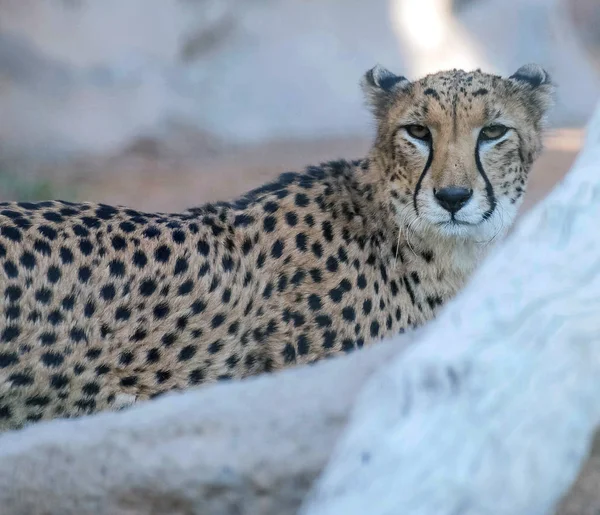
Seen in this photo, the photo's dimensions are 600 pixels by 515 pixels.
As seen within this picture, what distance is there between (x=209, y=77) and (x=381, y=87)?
15.6 feet

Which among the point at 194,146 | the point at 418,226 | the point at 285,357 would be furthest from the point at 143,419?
the point at 194,146

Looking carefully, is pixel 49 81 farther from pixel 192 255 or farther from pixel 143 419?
pixel 143 419

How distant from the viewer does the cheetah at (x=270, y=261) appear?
8.64 ft

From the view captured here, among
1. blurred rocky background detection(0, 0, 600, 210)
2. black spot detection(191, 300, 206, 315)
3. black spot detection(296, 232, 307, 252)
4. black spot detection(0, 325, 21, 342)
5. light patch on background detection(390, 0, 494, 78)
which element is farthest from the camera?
light patch on background detection(390, 0, 494, 78)

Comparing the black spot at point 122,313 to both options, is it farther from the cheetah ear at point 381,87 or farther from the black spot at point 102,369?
the cheetah ear at point 381,87

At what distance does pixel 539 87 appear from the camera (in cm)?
303

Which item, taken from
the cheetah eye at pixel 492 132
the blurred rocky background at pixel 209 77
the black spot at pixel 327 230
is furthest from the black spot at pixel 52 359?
the blurred rocky background at pixel 209 77

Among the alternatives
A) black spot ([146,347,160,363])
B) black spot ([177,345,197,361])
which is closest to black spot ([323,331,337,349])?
black spot ([177,345,197,361])

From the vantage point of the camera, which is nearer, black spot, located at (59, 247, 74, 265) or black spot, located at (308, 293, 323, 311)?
black spot, located at (59, 247, 74, 265)

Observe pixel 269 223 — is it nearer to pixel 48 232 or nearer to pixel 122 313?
pixel 122 313

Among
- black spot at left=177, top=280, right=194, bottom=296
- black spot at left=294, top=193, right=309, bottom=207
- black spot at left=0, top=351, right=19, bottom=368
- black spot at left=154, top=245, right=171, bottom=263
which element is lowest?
black spot at left=0, top=351, right=19, bottom=368

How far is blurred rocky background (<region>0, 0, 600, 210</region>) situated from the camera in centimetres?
700

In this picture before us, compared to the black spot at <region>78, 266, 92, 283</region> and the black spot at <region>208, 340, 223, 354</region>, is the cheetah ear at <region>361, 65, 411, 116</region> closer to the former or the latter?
the black spot at <region>208, 340, 223, 354</region>

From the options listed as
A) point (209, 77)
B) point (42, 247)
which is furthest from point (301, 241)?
point (209, 77)
